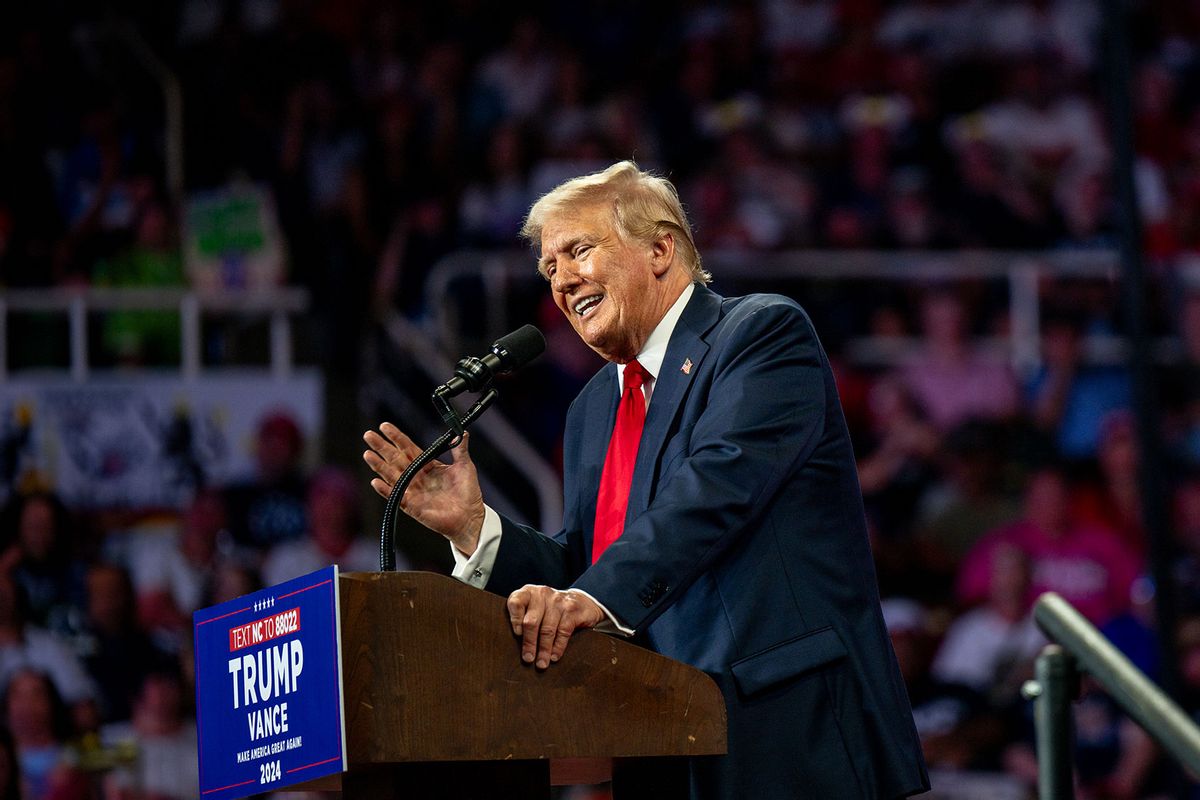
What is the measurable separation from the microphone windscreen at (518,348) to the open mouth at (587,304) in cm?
18

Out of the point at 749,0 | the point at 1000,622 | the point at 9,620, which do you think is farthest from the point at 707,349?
the point at 749,0

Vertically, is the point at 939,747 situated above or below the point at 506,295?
below

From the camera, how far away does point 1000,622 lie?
22.3ft

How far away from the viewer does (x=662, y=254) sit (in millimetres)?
2889

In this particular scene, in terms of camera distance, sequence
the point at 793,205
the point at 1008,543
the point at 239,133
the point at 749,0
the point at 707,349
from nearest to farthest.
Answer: the point at 707,349, the point at 1008,543, the point at 239,133, the point at 793,205, the point at 749,0

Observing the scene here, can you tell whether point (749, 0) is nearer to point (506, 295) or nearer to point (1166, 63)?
point (1166, 63)

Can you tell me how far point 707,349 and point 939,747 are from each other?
409cm

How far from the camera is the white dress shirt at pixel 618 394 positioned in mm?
2750

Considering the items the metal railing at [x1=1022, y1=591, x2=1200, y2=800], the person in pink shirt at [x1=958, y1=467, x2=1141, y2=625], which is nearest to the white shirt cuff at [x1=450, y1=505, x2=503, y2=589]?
the metal railing at [x1=1022, y1=591, x2=1200, y2=800]

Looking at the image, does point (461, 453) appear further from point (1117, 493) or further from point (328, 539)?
point (1117, 493)

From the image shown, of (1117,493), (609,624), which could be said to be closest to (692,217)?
(1117,493)

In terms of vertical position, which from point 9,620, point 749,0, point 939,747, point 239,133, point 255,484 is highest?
point 749,0

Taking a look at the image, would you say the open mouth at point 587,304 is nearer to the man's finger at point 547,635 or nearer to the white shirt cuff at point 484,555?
the white shirt cuff at point 484,555

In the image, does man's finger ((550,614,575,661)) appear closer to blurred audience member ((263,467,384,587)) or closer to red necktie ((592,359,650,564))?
red necktie ((592,359,650,564))
